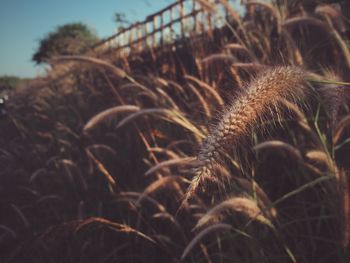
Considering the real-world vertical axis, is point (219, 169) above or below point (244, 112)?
below

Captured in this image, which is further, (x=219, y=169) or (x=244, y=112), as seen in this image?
(x=219, y=169)

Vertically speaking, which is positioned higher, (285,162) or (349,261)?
(285,162)

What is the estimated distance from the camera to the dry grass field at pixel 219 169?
4.11 ft

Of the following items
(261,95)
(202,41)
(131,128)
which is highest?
(202,41)

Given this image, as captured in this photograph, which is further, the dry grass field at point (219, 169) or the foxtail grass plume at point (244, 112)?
the dry grass field at point (219, 169)

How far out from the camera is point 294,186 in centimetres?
228

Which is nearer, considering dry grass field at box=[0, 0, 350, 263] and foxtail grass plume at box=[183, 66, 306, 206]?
foxtail grass plume at box=[183, 66, 306, 206]

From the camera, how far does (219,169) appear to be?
49.2 inches

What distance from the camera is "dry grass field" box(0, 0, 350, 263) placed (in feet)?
4.11

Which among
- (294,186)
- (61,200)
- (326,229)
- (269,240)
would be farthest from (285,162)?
(61,200)

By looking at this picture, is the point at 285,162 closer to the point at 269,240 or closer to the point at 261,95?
the point at 269,240

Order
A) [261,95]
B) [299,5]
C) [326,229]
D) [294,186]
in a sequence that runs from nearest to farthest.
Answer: [261,95]
[326,229]
[294,186]
[299,5]

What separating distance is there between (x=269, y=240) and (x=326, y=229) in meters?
0.36

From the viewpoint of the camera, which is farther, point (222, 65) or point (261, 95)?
point (222, 65)
